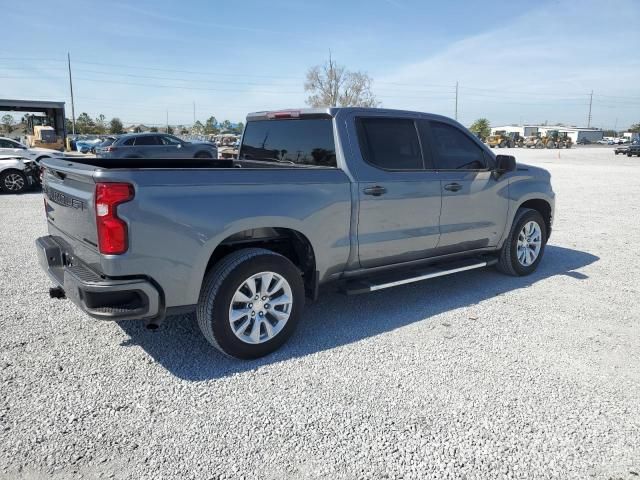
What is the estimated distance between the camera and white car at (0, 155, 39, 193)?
12.9 meters

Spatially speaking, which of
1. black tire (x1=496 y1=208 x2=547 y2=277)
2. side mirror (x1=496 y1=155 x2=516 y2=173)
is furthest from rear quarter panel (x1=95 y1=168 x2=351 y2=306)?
black tire (x1=496 y1=208 x2=547 y2=277)

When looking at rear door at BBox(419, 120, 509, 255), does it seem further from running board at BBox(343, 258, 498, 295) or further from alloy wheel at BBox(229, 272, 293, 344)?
alloy wheel at BBox(229, 272, 293, 344)

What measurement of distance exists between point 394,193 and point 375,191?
0.23 m

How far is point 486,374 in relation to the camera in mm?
3533

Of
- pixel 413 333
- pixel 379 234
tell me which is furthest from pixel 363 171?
pixel 413 333

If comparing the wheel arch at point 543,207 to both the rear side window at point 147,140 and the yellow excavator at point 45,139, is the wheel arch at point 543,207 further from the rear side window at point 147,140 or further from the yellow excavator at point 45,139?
the yellow excavator at point 45,139

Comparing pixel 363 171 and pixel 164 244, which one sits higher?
pixel 363 171

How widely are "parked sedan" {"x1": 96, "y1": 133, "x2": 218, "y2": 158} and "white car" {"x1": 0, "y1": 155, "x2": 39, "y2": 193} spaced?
21.6ft

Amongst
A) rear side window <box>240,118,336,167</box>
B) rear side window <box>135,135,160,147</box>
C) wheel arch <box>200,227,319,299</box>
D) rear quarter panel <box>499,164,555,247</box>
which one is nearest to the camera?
wheel arch <box>200,227,319,299</box>

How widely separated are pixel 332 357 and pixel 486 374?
1115mm

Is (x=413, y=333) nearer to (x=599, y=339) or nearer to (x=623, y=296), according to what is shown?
(x=599, y=339)

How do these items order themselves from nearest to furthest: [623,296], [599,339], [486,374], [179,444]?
[179,444] → [486,374] → [599,339] → [623,296]

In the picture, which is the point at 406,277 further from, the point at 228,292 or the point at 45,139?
the point at 45,139

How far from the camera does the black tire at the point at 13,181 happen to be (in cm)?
1287
